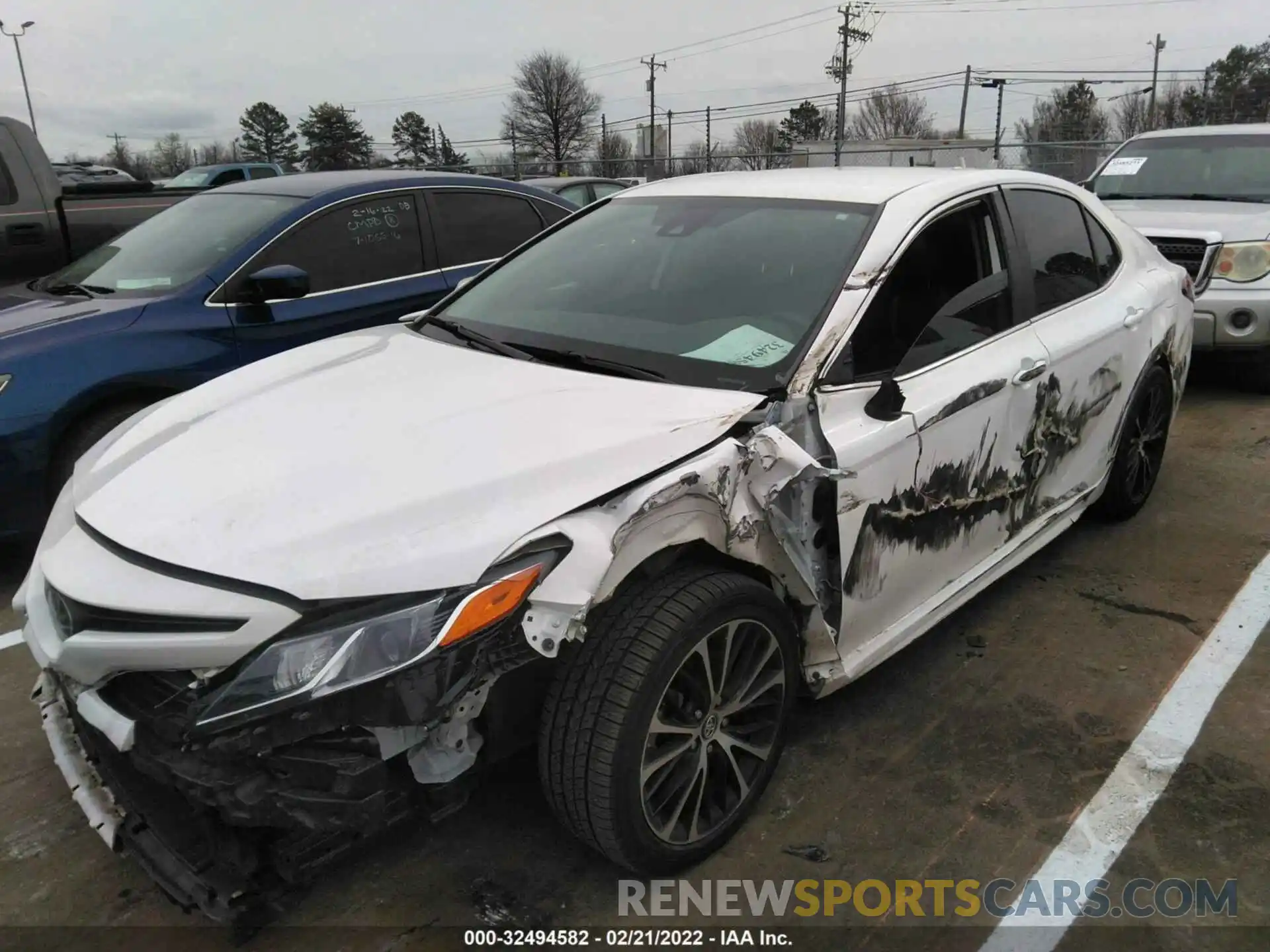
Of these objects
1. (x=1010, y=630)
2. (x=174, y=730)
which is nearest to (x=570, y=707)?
(x=174, y=730)

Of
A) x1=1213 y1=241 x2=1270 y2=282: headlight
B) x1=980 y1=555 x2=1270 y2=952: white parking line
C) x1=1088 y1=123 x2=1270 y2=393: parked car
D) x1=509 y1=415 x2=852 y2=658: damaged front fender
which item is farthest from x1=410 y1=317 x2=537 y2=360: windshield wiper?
x1=1213 y1=241 x2=1270 y2=282: headlight

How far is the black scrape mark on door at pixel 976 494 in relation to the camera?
264 cm

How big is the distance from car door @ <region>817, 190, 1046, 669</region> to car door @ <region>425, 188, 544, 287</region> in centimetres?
286

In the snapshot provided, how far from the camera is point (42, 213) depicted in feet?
19.9

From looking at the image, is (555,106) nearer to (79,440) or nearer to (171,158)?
(171,158)

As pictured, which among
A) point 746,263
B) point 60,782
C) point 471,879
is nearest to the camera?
point 471,879

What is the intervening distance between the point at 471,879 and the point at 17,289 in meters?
4.36

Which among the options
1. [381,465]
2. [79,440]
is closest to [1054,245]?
[381,465]

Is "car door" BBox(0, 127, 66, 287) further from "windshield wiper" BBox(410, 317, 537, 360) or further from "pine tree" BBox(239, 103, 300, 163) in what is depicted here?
"pine tree" BBox(239, 103, 300, 163)

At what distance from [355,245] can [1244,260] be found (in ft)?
18.9

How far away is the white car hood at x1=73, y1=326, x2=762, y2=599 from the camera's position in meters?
1.93

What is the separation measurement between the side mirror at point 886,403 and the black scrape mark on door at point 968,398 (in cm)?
14

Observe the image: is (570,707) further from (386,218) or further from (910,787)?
(386,218)

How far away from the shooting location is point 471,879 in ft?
7.78
